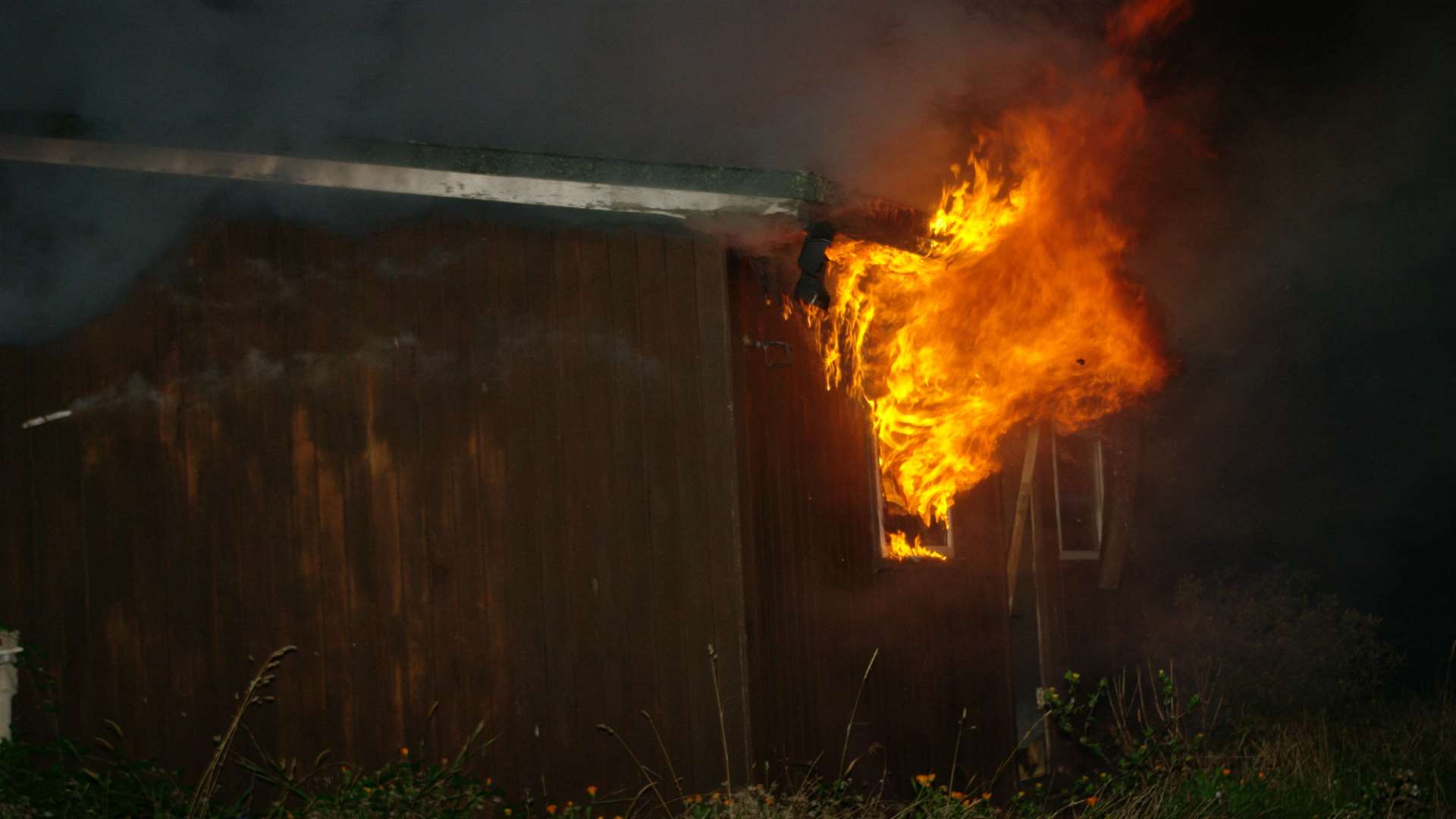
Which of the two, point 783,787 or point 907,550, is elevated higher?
point 907,550

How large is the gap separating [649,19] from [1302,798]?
669 cm

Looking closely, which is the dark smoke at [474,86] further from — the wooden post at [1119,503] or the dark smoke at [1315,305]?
the dark smoke at [1315,305]


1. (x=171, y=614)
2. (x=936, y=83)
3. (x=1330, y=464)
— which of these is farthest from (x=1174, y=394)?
(x=171, y=614)

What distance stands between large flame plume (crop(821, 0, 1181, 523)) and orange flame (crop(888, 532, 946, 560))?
228 mm

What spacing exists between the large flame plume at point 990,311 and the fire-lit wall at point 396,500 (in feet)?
5.84

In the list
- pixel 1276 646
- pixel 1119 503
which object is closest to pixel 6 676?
pixel 1119 503

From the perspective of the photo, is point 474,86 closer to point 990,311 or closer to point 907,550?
point 990,311

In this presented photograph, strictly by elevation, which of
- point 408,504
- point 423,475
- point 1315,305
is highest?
A: point 1315,305

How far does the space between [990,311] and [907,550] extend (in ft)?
6.05

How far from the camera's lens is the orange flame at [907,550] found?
27.1 ft

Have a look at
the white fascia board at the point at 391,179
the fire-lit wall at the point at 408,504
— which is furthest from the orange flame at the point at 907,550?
the white fascia board at the point at 391,179

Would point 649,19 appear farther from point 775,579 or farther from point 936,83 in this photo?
point 775,579

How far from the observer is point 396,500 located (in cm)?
624

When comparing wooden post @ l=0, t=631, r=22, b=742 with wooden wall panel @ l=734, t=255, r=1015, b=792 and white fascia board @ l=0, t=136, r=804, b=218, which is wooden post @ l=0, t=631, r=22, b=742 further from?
wooden wall panel @ l=734, t=255, r=1015, b=792
